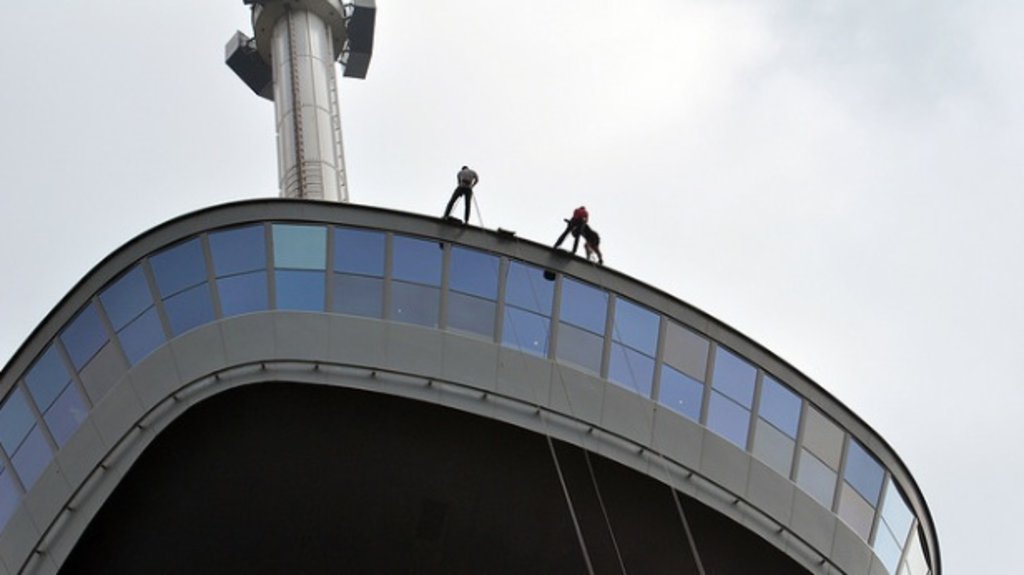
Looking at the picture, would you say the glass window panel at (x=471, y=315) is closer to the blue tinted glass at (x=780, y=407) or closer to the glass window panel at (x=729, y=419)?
the glass window panel at (x=729, y=419)

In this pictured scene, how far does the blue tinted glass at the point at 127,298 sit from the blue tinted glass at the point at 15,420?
9.27 feet

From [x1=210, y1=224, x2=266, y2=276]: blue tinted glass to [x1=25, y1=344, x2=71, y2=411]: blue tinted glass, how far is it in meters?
3.88

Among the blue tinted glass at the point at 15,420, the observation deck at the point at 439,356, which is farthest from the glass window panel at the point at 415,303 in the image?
the blue tinted glass at the point at 15,420

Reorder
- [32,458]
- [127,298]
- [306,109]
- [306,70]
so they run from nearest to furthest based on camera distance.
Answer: [127,298] → [32,458] → [306,109] → [306,70]

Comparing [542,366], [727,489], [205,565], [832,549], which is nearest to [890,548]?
[832,549]

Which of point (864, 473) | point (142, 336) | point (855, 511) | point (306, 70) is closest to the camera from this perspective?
point (142, 336)

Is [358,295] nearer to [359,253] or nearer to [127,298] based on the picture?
[359,253]

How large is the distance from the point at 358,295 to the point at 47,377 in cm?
643

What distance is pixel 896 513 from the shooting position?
30.2m

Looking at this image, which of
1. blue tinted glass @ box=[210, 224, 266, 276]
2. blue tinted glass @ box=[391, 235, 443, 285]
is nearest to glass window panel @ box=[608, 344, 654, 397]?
blue tinted glass @ box=[391, 235, 443, 285]

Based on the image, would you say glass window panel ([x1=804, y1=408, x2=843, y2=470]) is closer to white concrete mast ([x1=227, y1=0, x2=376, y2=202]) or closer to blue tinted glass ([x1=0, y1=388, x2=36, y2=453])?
blue tinted glass ([x1=0, y1=388, x2=36, y2=453])

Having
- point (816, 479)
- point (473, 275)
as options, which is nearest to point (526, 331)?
point (473, 275)

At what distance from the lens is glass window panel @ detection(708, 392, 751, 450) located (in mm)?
28297

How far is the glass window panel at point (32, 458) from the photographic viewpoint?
29.5 m
